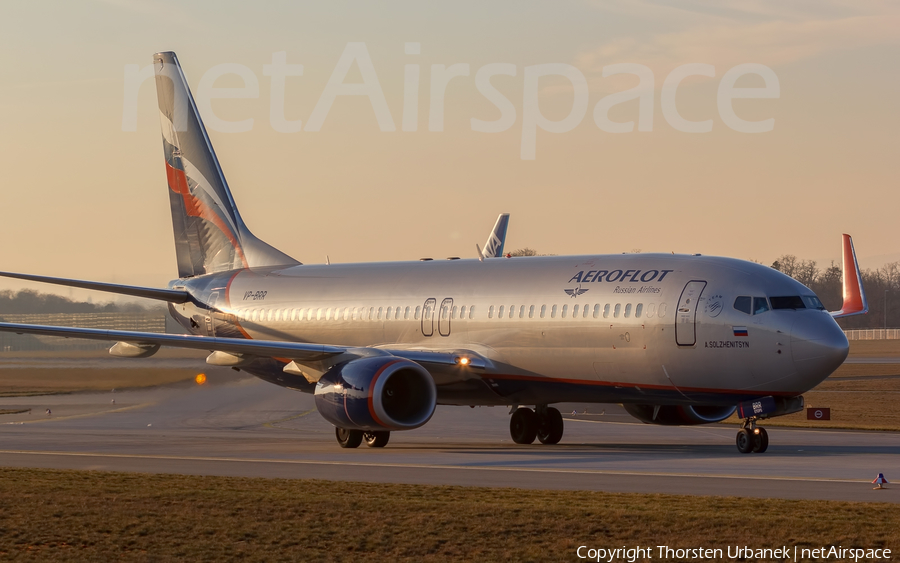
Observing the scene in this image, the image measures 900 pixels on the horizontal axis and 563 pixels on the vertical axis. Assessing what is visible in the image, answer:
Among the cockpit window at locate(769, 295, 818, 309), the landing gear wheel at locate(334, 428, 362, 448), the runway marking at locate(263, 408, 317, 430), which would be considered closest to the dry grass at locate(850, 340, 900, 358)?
the runway marking at locate(263, 408, 317, 430)

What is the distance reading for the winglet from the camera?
1241 inches

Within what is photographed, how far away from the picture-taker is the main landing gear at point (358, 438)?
85.7 feet

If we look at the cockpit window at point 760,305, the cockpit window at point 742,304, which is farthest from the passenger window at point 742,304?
the cockpit window at point 760,305

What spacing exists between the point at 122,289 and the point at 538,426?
36.0 ft

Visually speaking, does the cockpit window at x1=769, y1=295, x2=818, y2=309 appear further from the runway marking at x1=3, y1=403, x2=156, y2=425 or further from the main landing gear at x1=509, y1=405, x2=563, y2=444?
the runway marking at x1=3, y1=403, x2=156, y2=425

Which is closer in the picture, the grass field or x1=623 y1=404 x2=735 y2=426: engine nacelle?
x1=623 y1=404 x2=735 y2=426: engine nacelle

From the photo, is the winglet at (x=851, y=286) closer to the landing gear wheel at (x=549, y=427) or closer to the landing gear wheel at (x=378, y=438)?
the landing gear wheel at (x=549, y=427)

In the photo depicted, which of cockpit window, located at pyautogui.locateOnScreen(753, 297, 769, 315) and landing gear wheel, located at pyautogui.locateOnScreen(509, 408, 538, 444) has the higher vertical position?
cockpit window, located at pyautogui.locateOnScreen(753, 297, 769, 315)

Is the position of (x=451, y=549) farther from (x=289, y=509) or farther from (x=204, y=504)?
(x=204, y=504)

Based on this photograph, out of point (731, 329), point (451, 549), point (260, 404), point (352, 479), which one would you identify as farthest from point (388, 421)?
point (260, 404)

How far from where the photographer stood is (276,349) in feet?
81.7

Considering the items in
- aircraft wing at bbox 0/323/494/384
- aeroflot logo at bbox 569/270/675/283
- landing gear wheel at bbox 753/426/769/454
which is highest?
aeroflot logo at bbox 569/270/675/283

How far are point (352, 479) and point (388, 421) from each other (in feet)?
17.4

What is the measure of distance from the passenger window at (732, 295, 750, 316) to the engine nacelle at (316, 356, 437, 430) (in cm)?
617
